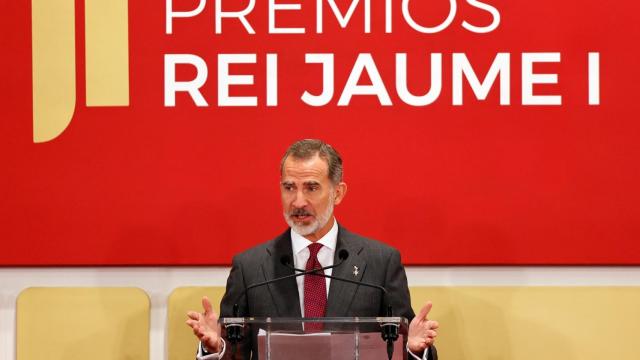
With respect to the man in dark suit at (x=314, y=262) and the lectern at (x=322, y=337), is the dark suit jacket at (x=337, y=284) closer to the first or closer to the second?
the man in dark suit at (x=314, y=262)

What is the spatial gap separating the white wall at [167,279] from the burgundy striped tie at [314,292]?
0.67 m

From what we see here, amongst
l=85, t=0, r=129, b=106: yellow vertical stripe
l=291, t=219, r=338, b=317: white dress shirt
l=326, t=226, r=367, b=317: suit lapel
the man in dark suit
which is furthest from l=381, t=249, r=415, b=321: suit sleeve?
l=85, t=0, r=129, b=106: yellow vertical stripe

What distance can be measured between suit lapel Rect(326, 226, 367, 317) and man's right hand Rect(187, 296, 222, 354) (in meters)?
0.50

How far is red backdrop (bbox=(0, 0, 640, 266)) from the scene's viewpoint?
12.1 ft

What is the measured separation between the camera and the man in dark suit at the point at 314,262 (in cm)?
312

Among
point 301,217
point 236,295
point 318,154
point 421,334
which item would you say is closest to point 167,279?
point 236,295

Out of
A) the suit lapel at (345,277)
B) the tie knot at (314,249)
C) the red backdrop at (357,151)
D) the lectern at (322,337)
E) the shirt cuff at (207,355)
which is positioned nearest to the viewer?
the lectern at (322,337)

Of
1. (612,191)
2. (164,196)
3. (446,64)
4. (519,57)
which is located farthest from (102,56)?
(612,191)

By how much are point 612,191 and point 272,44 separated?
159cm

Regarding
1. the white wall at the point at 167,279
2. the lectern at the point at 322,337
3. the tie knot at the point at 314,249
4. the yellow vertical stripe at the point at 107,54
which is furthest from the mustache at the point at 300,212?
the yellow vertical stripe at the point at 107,54

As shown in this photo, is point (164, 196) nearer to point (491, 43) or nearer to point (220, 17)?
point (220, 17)

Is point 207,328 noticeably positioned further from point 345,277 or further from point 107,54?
point 107,54

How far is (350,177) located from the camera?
3732mm

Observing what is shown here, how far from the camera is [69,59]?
3797 millimetres
